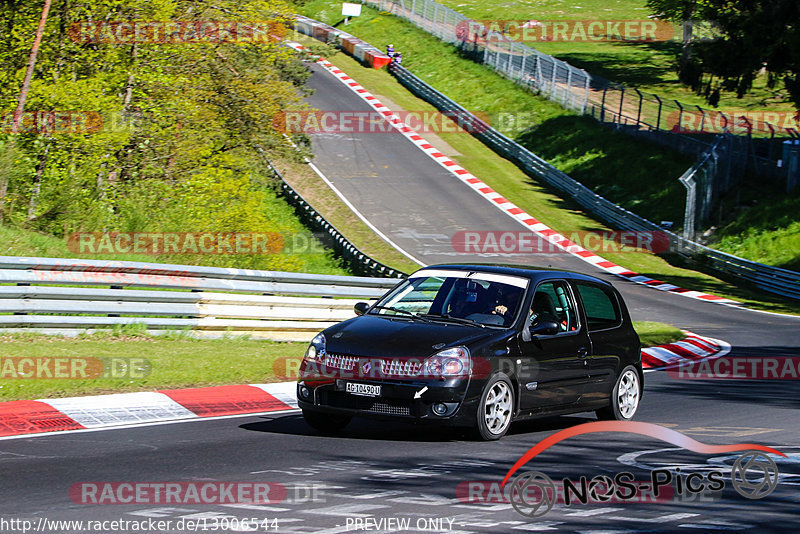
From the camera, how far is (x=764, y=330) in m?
21.6

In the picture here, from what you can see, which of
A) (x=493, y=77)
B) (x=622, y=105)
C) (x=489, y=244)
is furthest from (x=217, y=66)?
(x=493, y=77)

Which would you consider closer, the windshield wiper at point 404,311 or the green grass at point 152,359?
the windshield wiper at point 404,311

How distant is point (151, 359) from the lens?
1146cm

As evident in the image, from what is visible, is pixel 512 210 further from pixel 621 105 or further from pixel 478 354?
pixel 478 354

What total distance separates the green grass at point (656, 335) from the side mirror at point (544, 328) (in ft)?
28.2

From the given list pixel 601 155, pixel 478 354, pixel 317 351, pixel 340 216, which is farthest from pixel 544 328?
pixel 601 155

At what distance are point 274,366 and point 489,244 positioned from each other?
67.7 feet

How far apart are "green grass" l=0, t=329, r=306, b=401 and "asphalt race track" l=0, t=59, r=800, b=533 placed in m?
1.39

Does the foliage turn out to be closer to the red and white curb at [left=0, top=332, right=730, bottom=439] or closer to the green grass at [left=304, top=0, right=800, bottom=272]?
the red and white curb at [left=0, top=332, right=730, bottom=439]

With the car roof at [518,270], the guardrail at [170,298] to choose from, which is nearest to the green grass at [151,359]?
the guardrail at [170,298]

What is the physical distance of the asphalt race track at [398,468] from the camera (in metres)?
5.80

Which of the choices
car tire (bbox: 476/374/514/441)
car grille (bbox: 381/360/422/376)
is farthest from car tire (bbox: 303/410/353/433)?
car tire (bbox: 476/374/514/441)

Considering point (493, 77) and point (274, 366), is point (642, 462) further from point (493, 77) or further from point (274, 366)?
point (493, 77)

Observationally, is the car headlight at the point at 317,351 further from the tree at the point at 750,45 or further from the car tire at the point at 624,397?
the tree at the point at 750,45
